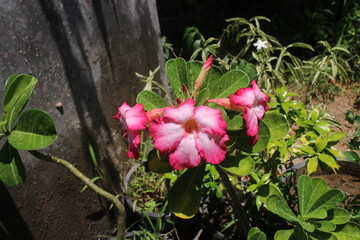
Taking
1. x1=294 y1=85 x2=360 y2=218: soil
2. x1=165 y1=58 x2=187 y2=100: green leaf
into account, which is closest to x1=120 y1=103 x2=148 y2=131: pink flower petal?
x1=165 y1=58 x2=187 y2=100: green leaf

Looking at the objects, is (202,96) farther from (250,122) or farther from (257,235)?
(257,235)

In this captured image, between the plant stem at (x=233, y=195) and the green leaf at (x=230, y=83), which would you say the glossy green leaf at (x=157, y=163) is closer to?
the plant stem at (x=233, y=195)

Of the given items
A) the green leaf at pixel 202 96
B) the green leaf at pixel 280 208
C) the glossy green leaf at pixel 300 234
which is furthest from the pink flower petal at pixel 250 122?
the glossy green leaf at pixel 300 234

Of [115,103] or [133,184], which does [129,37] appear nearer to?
[115,103]

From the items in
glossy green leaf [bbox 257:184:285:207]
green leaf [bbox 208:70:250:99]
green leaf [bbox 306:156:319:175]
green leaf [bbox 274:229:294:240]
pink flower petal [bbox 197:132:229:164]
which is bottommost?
green leaf [bbox 274:229:294:240]

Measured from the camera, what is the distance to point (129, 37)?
2008 mm

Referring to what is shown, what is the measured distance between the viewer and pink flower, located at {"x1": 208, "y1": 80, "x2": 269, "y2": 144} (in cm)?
93

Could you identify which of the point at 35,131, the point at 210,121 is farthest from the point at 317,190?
the point at 35,131

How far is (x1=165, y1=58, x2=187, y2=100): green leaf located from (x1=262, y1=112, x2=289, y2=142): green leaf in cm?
30

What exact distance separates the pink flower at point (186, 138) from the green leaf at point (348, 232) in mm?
512

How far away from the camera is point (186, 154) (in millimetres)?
885

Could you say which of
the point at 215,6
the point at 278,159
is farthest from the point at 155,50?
the point at 215,6

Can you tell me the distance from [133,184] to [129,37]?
0.86 m

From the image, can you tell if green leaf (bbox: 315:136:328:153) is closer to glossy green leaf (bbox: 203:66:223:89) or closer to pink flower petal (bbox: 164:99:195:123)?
glossy green leaf (bbox: 203:66:223:89)
